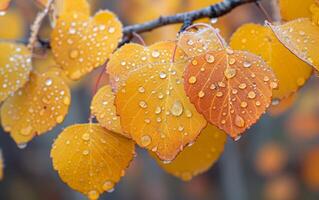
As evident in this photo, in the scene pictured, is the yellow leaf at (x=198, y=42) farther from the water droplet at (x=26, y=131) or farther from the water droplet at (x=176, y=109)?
the water droplet at (x=26, y=131)

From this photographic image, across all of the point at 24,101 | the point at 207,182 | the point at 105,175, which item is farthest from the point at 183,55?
the point at 207,182

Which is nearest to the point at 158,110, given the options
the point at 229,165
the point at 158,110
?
the point at 158,110

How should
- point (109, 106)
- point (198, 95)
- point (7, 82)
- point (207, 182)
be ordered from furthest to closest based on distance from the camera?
1. point (207, 182)
2. point (7, 82)
3. point (109, 106)
4. point (198, 95)

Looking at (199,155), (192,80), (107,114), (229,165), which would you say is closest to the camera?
(192,80)

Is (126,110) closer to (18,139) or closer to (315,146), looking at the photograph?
(18,139)

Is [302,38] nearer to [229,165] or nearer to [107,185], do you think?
[107,185]

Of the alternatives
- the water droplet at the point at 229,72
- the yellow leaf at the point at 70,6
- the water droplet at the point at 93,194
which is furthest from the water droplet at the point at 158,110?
the yellow leaf at the point at 70,6

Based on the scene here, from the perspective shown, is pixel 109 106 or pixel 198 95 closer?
pixel 198 95
